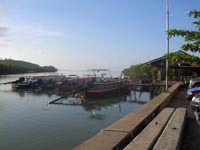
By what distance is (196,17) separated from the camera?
6.41 m

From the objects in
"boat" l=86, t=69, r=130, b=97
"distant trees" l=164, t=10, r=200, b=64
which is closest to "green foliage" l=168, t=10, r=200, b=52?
"distant trees" l=164, t=10, r=200, b=64

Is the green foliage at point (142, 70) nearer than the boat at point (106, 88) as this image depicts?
No

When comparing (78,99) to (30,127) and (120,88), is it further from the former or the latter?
(30,127)

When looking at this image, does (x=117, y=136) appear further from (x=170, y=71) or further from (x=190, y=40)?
(x=170, y=71)

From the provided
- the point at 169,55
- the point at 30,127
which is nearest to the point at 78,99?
the point at 30,127

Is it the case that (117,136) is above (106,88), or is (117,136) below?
above

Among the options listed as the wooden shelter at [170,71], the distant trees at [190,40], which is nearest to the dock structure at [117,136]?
the distant trees at [190,40]

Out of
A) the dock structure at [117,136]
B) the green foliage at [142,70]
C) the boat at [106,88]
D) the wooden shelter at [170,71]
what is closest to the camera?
the dock structure at [117,136]

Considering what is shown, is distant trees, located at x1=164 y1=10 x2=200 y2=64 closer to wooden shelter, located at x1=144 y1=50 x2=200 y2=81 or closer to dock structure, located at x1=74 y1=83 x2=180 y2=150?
dock structure, located at x1=74 y1=83 x2=180 y2=150

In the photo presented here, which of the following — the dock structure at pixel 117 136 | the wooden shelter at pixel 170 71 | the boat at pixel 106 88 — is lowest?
the boat at pixel 106 88

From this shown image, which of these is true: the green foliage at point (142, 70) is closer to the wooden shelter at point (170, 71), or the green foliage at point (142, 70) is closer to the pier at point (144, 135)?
the wooden shelter at point (170, 71)

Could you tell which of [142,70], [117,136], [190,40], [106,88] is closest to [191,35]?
[190,40]

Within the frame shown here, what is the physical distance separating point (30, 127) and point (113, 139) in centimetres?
1242

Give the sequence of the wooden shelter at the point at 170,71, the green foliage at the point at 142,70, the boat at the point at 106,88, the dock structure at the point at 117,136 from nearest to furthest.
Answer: the dock structure at the point at 117,136, the boat at the point at 106,88, the wooden shelter at the point at 170,71, the green foliage at the point at 142,70
